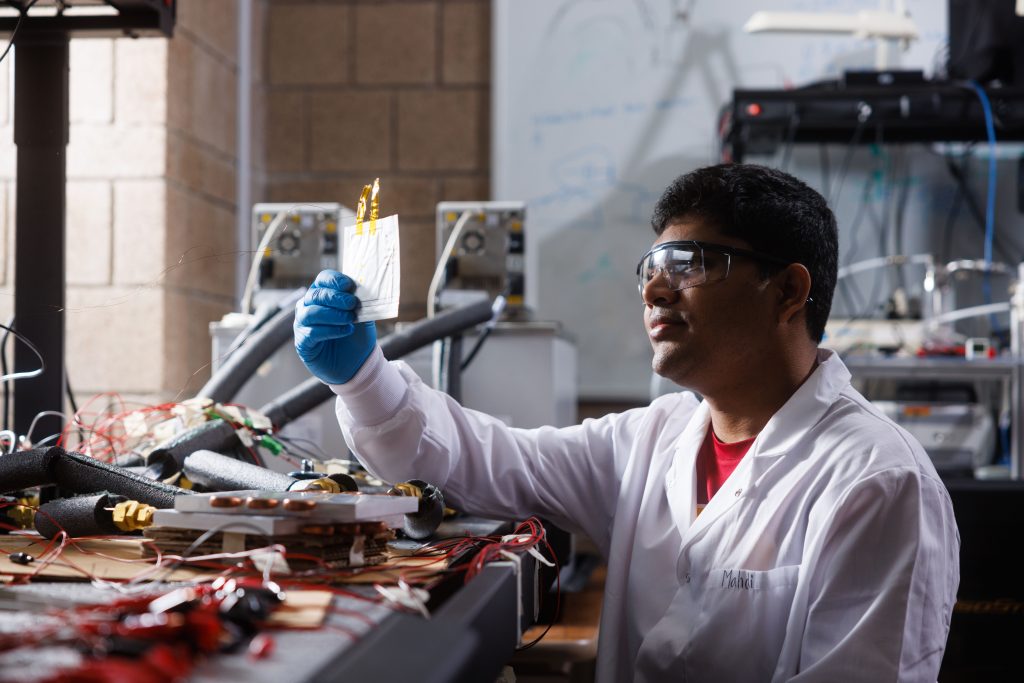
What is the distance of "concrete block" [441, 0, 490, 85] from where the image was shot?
11.9ft

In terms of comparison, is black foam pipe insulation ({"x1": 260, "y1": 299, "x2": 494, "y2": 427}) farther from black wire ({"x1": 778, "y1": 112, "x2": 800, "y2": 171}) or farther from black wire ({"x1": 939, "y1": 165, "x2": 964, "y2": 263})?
black wire ({"x1": 939, "y1": 165, "x2": 964, "y2": 263})

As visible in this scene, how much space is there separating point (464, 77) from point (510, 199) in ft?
1.64

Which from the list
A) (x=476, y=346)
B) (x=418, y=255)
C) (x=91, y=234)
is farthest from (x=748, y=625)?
(x=418, y=255)

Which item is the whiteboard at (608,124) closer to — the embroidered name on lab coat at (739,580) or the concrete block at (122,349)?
the concrete block at (122,349)

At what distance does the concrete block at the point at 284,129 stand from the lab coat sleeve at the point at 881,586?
9.66 feet

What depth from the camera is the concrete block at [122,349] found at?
112 inches

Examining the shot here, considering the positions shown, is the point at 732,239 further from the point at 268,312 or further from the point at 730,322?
the point at 268,312

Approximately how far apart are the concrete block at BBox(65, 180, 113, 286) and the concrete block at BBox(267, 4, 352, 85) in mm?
1057

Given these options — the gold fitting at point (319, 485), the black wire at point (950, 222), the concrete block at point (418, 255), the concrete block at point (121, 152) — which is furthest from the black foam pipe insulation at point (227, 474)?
the black wire at point (950, 222)

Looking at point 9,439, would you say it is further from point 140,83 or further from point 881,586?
point 140,83

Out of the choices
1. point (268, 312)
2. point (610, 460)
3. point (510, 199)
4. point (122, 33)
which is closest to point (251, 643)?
point (610, 460)

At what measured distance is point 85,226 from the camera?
112 inches

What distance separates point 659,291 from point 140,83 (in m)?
2.12

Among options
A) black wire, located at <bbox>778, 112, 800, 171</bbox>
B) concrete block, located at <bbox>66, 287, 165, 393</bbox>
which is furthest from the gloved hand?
black wire, located at <bbox>778, 112, 800, 171</bbox>
